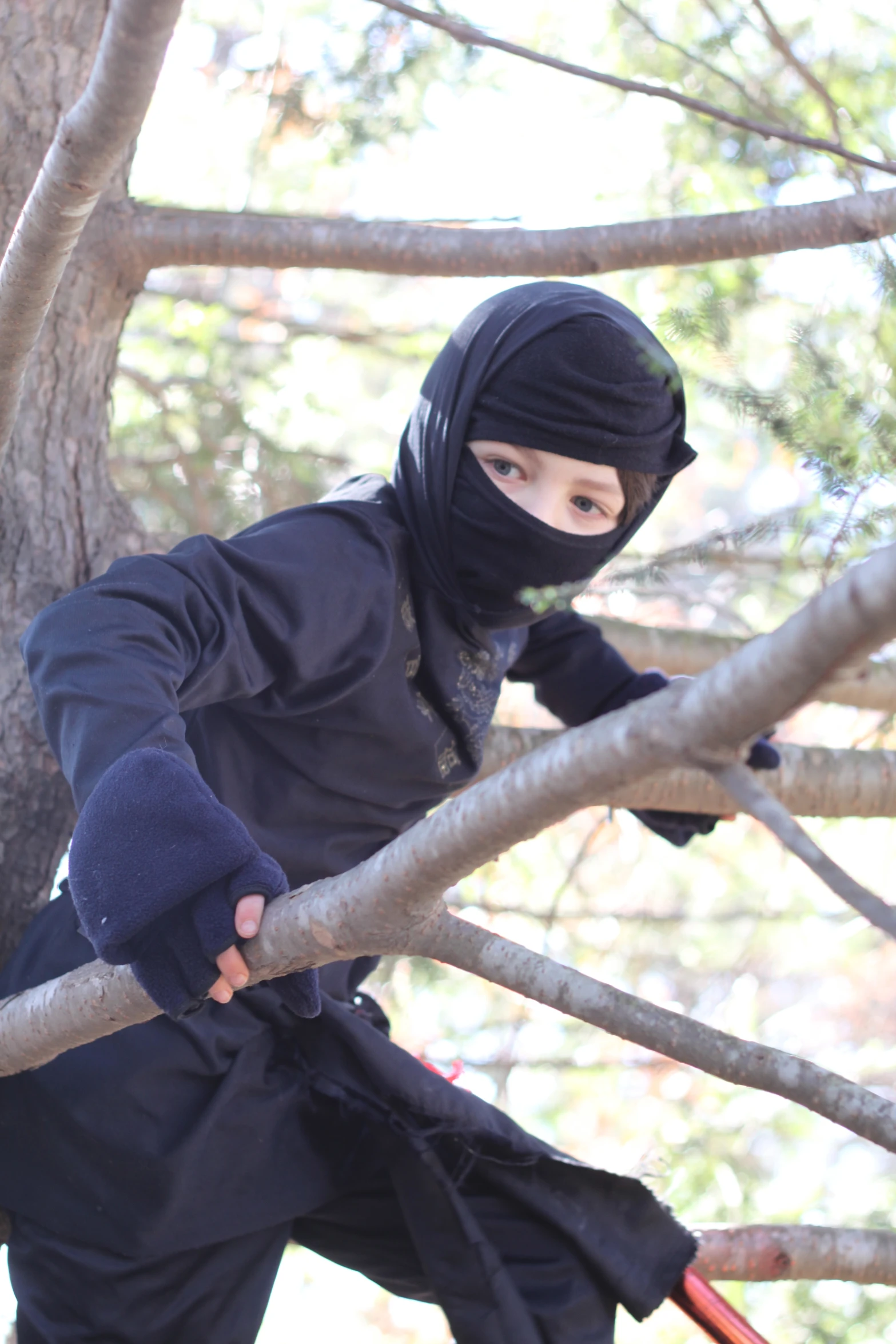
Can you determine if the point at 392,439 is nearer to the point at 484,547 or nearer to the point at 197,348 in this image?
the point at 197,348

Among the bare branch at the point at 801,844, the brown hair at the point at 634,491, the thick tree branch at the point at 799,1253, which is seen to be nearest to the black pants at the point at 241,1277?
the thick tree branch at the point at 799,1253

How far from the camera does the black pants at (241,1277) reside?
1.50 metres

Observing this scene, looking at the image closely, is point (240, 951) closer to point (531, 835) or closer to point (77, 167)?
point (531, 835)

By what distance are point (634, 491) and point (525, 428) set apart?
212 millimetres

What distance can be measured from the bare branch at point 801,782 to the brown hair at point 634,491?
0.53 m

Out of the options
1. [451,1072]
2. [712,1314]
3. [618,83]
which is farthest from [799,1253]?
[618,83]

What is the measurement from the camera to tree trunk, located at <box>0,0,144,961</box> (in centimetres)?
173

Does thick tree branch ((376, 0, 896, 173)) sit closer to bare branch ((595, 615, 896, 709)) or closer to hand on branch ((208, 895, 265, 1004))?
hand on branch ((208, 895, 265, 1004))

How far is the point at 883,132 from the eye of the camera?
2.68 m

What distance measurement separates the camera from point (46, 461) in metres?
1.93

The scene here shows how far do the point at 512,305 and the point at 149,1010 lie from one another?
1.14 m

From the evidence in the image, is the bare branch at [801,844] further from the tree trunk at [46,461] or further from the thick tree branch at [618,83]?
the tree trunk at [46,461]

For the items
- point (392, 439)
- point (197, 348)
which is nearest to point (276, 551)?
point (197, 348)

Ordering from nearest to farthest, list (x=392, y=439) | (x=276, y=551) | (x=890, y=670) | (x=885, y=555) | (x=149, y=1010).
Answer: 1. (x=885, y=555)
2. (x=149, y=1010)
3. (x=276, y=551)
4. (x=890, y=670)
5. (x=392, y=439)
